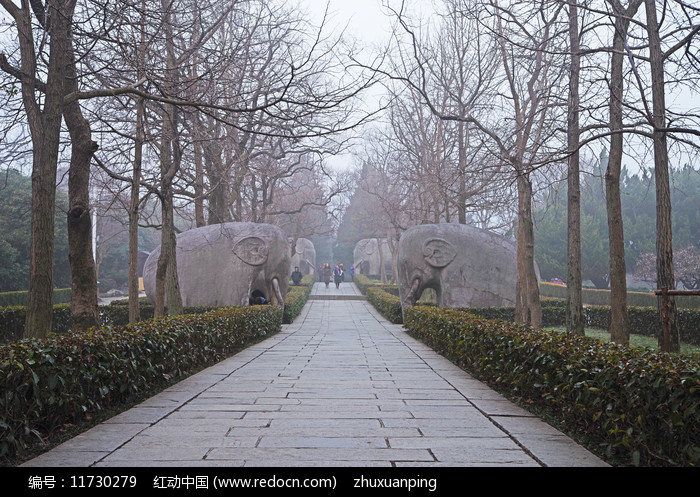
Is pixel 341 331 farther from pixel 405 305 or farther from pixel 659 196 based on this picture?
pixel 659 196

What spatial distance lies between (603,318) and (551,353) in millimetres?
11488

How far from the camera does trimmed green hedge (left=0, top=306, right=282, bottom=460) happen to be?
402 centimetres

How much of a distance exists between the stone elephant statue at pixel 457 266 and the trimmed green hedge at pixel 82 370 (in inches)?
356

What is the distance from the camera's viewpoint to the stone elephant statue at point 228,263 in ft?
55.4

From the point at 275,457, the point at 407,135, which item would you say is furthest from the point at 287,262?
the point at 275,457

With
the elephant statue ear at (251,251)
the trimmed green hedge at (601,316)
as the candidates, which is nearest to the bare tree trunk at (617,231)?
the trimmed green hedge at (601,316)

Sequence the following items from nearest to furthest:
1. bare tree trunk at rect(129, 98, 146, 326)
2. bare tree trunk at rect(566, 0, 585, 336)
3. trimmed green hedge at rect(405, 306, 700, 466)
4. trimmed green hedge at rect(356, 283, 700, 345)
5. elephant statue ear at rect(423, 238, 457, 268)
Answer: trimmed green hedge at rect(405, 306, 700, 466) → bare tree trunk at rect(566, 0, 585, 336) → bare tree trunk at rect(129, 98, 146, 326) → trimmed green hedge at rect(356, 283, 700, 345) → elephant statue ear at rect(423, 238, 457, 268)

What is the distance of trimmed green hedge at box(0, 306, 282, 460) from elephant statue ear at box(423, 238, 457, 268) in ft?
29.7

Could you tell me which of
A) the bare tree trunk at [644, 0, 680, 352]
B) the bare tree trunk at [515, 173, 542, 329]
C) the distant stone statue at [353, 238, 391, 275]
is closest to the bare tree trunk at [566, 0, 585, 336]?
the bare tree trunk at [515, 173, 542, 329]

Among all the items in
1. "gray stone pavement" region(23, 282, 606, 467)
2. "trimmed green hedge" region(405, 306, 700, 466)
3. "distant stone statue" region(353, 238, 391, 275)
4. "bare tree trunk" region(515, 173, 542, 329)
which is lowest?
"gray stone pavement" region(23, 282, 606, 467)

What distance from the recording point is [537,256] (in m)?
37.9

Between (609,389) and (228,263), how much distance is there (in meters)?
13.8

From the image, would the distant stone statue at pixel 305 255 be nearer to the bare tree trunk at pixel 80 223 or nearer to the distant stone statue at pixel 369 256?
the distant stone statue at pixel 369 256

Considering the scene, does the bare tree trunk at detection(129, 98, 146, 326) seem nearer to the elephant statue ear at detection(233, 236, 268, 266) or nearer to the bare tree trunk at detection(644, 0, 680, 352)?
the elephant statue ear at detection(233, 236, 268, 266)
